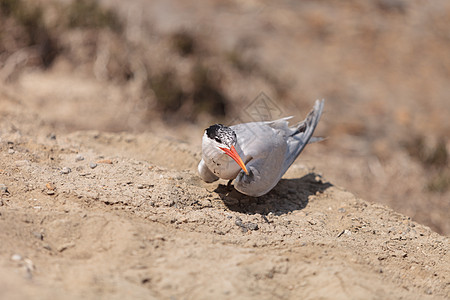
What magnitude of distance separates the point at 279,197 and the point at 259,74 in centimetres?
506

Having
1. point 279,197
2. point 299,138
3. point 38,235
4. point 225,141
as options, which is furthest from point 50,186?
point 299,138

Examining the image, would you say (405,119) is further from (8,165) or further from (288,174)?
(8,165)

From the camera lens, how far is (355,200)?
3.90m

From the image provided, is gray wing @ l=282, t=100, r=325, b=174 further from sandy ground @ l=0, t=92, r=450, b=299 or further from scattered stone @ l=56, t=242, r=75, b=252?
scattered stone @ l=56, t=242, r=75, b=252

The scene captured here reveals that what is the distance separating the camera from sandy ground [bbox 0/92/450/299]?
7.45 feet

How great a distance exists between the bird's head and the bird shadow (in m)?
0.45

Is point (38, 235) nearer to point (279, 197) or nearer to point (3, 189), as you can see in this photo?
point (3, 189)

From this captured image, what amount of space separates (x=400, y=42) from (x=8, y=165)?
956 cm

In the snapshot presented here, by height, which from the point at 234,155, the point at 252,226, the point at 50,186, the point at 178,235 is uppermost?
the point at 234,155

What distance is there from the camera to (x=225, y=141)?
3.23 m

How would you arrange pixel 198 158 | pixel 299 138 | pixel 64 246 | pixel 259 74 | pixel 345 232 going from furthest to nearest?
1. pixel 259 74
2. pixel 198 158
3. pixel 299 138
4. pixel 345 232
5. pixel 64 246

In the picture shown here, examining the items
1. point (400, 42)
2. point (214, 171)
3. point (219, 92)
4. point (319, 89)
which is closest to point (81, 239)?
point (214, 171)

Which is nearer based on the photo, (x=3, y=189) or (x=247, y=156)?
(x=3, y=189)

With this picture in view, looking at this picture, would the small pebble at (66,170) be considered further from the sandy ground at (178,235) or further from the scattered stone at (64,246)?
the scattered stone at (64,246)
